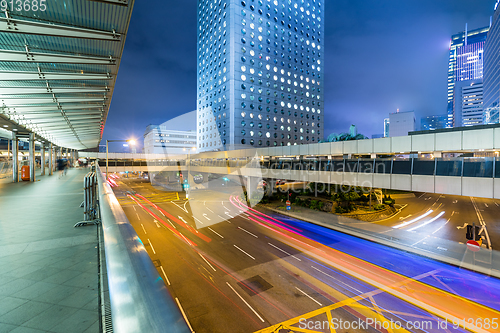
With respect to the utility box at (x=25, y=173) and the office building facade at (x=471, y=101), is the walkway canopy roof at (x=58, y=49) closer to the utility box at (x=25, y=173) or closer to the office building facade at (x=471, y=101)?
the utility box at (x=25, y=173)

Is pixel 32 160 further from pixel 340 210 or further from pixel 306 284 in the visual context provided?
pixel 340 210

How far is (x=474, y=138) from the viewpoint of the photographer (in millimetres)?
14719

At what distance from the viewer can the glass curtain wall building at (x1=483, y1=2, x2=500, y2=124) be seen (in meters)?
81.5

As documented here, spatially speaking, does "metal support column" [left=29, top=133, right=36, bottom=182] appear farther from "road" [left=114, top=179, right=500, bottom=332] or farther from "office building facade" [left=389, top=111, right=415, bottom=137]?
"office building facade" [left=389, top=111, right=415, bottom=137]

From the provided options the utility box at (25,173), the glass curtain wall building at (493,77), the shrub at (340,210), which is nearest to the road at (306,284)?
the shrub at (340,210)

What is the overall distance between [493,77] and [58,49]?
137086 millimetres

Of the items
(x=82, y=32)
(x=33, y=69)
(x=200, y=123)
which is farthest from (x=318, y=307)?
(x=200, y=123)

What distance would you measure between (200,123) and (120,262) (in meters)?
86.0

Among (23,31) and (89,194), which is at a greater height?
(23,31)

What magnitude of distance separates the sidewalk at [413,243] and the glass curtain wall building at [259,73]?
46.6 meters

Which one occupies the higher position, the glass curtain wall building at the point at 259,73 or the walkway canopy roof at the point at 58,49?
the glass curtain wall building at the point at 259,73

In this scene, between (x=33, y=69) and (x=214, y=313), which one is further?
(x=33, y=69)

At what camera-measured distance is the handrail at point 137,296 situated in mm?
1042

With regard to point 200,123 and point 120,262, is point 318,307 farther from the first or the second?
point 200,123
